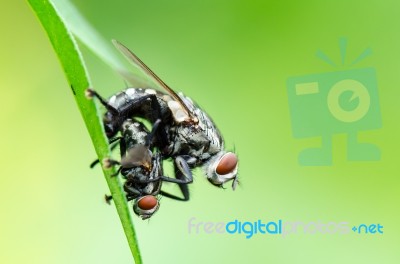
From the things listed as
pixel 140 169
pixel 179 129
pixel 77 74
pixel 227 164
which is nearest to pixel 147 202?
pixel 140 169

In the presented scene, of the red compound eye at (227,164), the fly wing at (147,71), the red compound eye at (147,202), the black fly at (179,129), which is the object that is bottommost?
the red compound eye at (147,202)

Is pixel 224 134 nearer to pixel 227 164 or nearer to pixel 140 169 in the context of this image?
pixel 227 164

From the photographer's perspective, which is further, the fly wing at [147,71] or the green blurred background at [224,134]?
the green blurred background at [224,134]

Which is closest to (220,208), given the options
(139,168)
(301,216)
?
(301,216)

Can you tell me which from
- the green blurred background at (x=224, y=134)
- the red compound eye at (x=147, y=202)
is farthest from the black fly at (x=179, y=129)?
the green blurred background at (x=224, y=134)

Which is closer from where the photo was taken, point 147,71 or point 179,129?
point 147,71

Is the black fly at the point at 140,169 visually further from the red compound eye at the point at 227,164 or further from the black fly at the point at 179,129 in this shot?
the red compound eye at the point at 227,164

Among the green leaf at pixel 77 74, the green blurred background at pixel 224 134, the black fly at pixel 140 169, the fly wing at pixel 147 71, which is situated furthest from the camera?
the green blurred background at pixel 224 134
